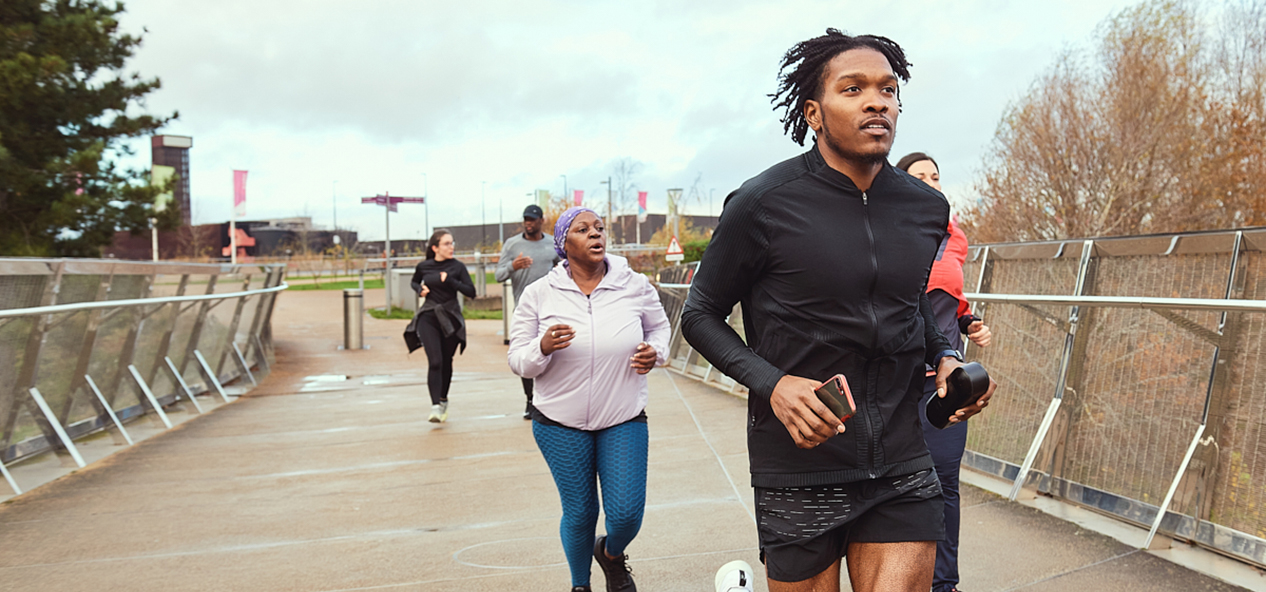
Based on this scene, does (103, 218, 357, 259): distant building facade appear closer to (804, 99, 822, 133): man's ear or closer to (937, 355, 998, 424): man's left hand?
(804, 99, 822, 133): man's ear

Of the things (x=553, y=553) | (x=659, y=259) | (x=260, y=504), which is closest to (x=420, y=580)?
(x=553, y=553)

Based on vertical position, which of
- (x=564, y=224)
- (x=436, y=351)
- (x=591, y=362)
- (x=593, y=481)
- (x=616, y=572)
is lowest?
(x=616, y=572)

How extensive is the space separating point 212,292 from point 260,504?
5801mm

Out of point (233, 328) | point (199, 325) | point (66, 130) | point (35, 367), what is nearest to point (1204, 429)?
point (35, 367)

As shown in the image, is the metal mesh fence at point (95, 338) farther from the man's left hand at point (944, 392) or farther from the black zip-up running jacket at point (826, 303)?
the man's left hand at point (944, 392)

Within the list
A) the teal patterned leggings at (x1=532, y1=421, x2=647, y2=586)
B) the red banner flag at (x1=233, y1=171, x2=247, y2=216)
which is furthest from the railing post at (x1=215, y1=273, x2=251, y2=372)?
the red banner flag at (x1=233, y1=171, x2=247, y2=216)

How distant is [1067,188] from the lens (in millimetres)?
19781

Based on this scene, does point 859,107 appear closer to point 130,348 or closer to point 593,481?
point 593,481

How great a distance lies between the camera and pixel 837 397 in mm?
2062

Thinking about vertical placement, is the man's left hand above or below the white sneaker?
above

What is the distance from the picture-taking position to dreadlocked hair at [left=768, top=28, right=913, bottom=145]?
2465mm

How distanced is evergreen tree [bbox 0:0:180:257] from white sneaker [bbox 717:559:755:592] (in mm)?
13456

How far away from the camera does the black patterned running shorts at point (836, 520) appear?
7.51ft

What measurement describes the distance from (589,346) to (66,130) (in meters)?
14.4
